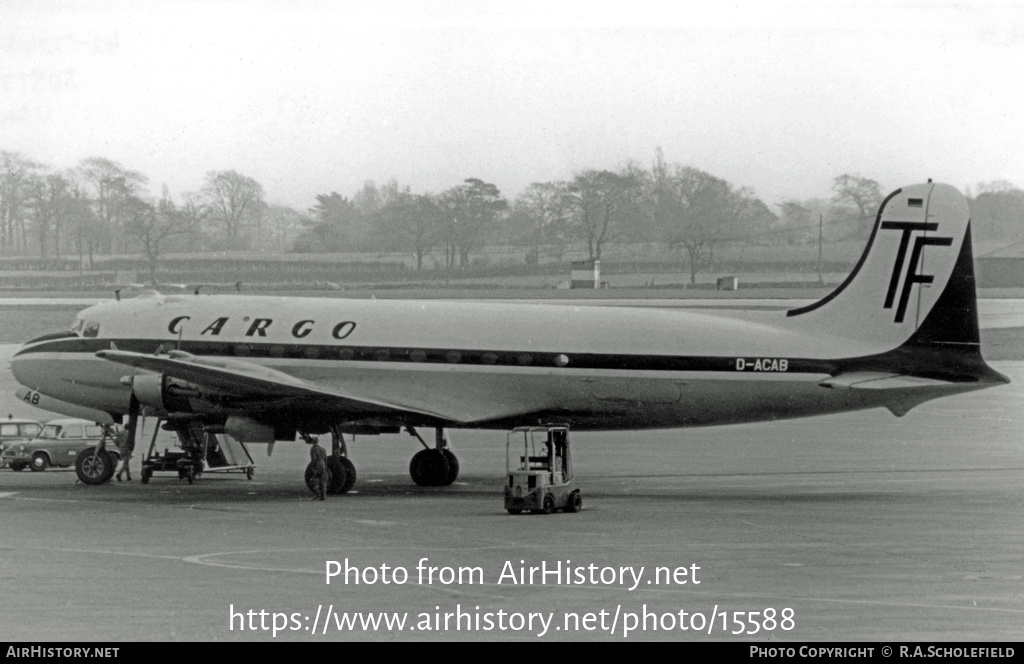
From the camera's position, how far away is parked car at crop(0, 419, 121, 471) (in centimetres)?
3584

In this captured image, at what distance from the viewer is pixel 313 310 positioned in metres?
30.8

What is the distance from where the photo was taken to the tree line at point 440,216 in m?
44.5

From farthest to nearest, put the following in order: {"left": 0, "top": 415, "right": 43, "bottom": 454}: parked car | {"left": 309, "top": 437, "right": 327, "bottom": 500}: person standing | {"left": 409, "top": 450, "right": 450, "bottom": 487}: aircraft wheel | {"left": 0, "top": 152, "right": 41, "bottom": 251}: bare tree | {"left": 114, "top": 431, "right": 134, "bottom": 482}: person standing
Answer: {"left": 0, "top": 152, "right": 41, "bottom": 251}: bare tree → {"left": 0, "top": 415, "right": 43, "bottom": 454}: parked car → {"left": 114, "top": 431, "right": 134, "bottom": 482}: person standing → {"left": 409, "top": 450, "right": 450, "bottom": 487}: aircraft wheel → {"left": 309, "top": 437, "right": 327, "bottom": 500}: person standing

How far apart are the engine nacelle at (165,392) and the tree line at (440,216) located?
19.5 meters

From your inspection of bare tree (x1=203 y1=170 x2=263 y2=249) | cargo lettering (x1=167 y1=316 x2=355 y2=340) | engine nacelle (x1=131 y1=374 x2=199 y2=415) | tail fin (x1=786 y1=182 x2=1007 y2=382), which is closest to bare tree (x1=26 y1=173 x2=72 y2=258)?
bare tree (x1=203 y1=170 x2=263 y2=249)

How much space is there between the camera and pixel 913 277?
27.8m

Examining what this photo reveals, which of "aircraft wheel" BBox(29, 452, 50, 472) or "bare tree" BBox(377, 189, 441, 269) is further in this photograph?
"bare tree" BBox(377, 189, 441, 269)

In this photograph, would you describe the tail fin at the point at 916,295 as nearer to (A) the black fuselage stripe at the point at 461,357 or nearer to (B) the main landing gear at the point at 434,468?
(A) the black fuselage stripe at the point at 461,357

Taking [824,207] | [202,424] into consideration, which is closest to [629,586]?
[202,424]

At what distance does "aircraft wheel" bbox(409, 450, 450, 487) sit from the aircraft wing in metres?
2.32

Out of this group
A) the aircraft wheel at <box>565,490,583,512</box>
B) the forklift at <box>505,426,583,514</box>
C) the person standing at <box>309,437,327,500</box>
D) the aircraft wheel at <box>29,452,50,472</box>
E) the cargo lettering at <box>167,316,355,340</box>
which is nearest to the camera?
the forklift at <box>505,426,583,514</box>

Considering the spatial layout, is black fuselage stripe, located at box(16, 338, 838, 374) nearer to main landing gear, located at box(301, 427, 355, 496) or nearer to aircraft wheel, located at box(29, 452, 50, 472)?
main landing gear, located at box(301, 427, 355, 496)

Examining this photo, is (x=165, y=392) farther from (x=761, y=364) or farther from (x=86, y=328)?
(x=761, y=364)

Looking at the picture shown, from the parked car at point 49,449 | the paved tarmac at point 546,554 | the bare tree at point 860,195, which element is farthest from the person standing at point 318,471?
the bare tree at point 860,195
